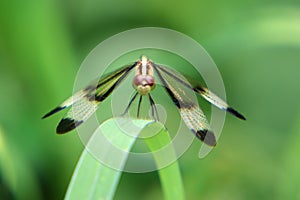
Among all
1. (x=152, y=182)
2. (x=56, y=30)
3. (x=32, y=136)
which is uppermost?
(x=56, y=30)

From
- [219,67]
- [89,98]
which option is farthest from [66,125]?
[219,67]

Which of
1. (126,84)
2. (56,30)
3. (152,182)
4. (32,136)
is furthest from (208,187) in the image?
(56,30)

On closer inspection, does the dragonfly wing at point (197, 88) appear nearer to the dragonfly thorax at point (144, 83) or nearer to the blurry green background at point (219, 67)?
the dragonfly thorax at point (144, 83)

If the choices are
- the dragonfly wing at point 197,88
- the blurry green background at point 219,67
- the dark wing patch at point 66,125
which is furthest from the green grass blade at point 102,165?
the blurry green background at point 219,67

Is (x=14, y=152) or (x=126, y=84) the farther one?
(x=14, y=152)

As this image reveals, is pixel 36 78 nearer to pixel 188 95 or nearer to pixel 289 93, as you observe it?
pixel 188 95
